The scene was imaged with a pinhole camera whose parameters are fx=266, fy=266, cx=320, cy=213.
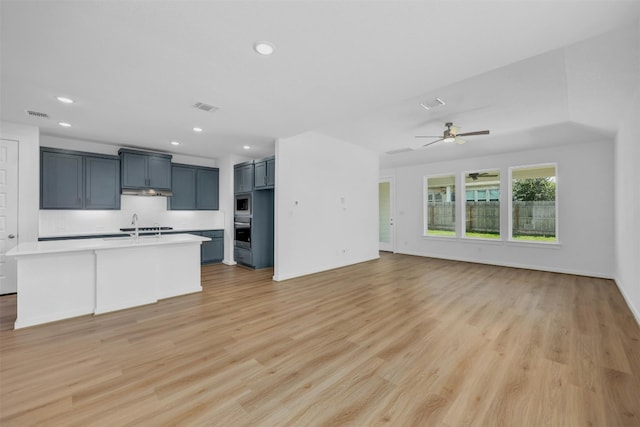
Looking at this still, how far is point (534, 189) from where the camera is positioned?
6266 millimetres

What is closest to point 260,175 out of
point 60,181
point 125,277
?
point 125,277

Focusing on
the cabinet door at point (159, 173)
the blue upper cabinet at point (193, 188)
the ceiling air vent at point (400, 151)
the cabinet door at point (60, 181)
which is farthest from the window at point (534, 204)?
the cabinet door at point (60, 181)

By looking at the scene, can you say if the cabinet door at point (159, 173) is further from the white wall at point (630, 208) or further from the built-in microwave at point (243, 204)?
the white wall at point (630, 208)

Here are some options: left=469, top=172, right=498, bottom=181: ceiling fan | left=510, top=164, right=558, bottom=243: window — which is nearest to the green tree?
left=510, top=164, right=558, bottom=243: window

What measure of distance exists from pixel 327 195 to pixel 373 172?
196cm

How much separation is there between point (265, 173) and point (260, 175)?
0.68ft

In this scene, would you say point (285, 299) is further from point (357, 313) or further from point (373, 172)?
point (373, 172)

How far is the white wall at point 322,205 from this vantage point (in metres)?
5.23

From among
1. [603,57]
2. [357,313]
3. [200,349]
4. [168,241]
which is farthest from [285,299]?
[603,57]

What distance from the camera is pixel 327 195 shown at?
604cm

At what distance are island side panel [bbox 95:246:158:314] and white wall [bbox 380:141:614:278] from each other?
7173mm

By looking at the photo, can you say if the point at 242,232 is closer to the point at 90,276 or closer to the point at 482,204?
the point at 90,276

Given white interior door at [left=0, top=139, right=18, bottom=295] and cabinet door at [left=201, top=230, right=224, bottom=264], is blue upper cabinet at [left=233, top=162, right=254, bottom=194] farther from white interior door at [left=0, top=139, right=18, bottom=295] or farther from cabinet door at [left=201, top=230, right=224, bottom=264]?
white interior door at [left=0, top=139, right=18, bottom=295]

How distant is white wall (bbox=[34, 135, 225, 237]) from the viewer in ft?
16.8
